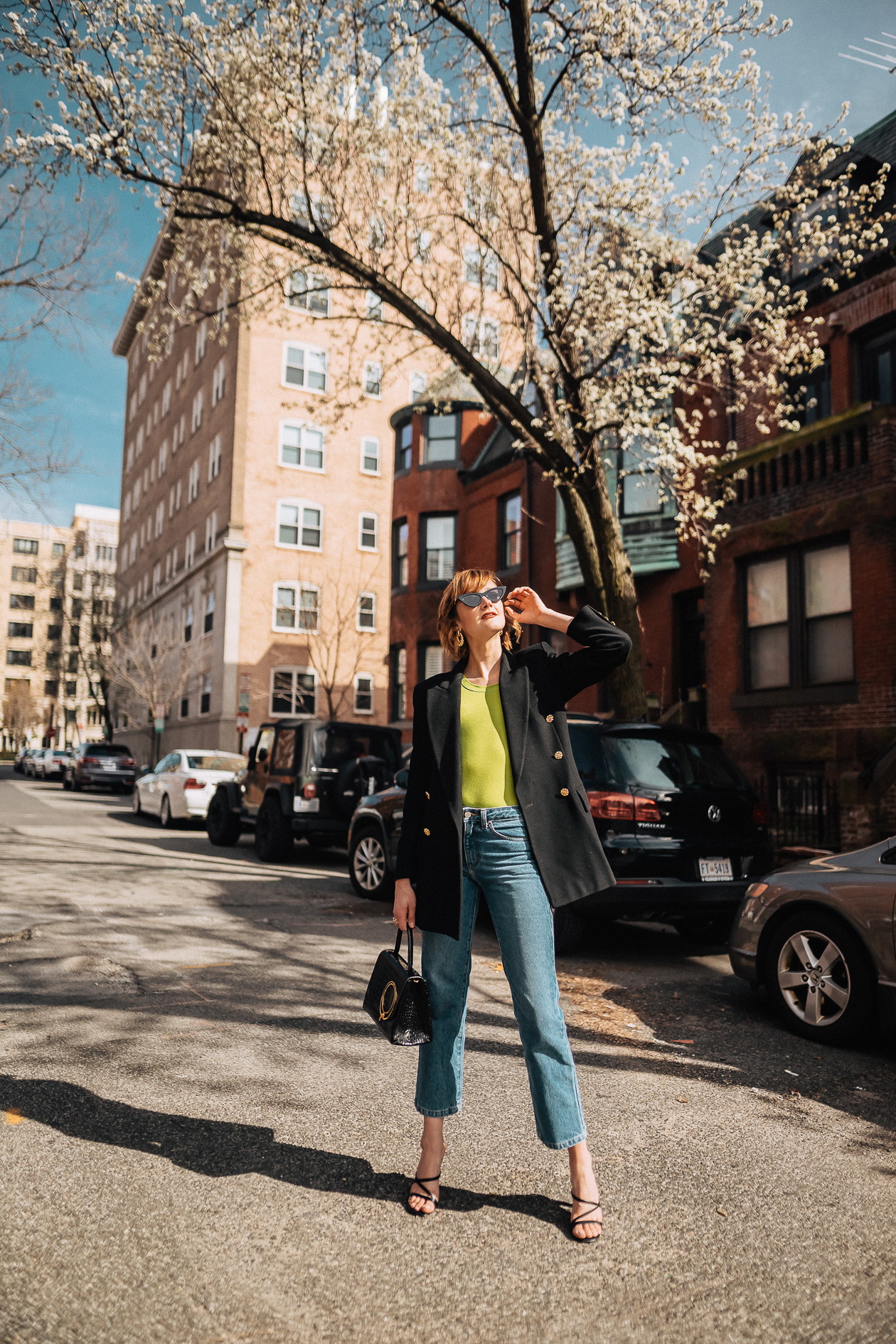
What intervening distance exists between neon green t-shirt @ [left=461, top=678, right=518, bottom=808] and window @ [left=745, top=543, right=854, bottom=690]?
1203 centimetres

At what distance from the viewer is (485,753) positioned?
132 inches

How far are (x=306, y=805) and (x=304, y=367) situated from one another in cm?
2897

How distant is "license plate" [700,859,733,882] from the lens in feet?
24.2

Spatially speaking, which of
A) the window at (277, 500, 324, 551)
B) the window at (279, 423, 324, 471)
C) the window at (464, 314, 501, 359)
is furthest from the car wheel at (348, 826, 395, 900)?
the window at (279, 423, 324, 471)

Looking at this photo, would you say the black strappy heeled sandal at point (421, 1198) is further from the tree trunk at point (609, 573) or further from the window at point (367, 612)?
the window at point (367, 612)

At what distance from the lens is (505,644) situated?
365cm

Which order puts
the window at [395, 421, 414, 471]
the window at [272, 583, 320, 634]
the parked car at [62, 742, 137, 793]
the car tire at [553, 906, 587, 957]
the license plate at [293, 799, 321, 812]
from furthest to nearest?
the window at [272, 583, 320, 634], the parked car at [62, 742, 137, 793], the window at [395, 421, 414, 471], the license plate at [293, 799, 321, 812], the car tire at [553, 906, 587, 957]

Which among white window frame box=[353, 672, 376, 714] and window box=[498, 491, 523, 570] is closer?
window box=[498, 491, 523, 570]

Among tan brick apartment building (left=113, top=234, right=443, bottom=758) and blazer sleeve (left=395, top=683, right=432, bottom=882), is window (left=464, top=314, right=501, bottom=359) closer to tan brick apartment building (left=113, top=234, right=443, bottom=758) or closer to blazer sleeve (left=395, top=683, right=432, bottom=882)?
blazer sleeve (left=395, top=683, right=432, bottom=882)

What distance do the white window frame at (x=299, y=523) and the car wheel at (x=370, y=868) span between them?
28281mm

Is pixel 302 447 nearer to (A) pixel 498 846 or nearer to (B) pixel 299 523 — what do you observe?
(B) pixel 299 523

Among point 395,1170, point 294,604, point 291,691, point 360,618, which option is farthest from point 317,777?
point 360,618

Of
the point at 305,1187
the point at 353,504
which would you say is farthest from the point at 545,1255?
the point at 353,504

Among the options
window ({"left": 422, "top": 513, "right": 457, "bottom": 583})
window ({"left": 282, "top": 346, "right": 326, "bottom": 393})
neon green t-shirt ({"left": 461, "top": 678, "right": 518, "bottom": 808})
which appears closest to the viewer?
neon green t-shirt ({"left": 461, "top": 678, "right": 518, "bottom": 808})
